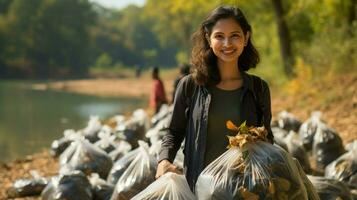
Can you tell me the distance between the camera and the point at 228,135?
2.29m

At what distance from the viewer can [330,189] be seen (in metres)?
4.11

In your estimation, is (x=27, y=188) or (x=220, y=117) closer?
(x=220, y=117)

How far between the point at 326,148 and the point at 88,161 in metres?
2.60

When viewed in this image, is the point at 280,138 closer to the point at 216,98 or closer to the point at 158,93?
the point at 216,98

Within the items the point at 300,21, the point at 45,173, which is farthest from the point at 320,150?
the point at 300,21

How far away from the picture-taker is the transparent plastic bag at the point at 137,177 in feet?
13.7

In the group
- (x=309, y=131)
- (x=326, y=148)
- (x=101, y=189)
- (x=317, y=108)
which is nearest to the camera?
(x=101, y=189)

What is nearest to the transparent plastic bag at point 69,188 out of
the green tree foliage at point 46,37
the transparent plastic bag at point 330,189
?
the transparent plastic bag at point 330,189

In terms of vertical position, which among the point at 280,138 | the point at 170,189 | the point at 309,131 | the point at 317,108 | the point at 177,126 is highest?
the point at 177,126

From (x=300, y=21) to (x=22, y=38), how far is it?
162 feet

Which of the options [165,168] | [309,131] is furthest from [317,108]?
[165,168]

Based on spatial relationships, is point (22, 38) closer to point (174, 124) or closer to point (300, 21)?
point (300, 21)

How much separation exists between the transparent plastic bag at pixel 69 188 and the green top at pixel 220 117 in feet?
7.84

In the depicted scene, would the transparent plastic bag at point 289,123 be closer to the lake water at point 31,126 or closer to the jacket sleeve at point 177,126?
the lake water at point 31,126
